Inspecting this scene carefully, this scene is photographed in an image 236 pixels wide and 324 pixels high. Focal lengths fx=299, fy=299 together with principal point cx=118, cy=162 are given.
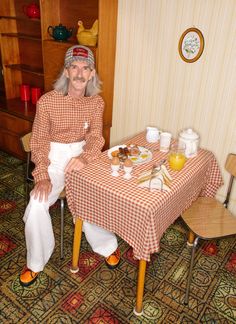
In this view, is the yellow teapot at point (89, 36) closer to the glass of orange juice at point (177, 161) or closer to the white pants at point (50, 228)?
the white pants at point (50, 228)

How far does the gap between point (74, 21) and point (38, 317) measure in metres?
2.67

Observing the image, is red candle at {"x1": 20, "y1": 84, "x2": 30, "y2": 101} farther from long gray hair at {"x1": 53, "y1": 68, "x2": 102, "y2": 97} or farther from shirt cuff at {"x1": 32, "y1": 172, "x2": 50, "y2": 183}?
shirt cuff at {"x1": 32, "y1": 172, "x2": 50, "y2": 183}

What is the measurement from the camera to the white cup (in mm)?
2145

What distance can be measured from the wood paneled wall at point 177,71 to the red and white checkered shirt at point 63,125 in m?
0.73

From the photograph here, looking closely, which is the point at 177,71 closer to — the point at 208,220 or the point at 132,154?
the point at 132,154

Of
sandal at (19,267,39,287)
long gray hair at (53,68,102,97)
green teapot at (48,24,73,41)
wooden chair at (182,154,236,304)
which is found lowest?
sandal at (19,267,39,287)

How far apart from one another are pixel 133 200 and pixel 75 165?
0.48m

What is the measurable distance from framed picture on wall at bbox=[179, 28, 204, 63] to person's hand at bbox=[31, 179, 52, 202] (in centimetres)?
153

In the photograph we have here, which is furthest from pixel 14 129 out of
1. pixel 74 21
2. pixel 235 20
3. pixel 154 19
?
pixel 235 20

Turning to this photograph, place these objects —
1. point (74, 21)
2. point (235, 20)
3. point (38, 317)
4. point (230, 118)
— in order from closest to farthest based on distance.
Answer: point (38, 317), point (235, 20), point (230, 118), point (74, 21)

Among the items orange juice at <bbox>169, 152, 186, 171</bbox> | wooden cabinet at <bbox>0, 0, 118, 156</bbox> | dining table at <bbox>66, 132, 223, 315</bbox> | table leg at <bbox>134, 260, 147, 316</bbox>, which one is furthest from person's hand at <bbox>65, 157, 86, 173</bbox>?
wooden cabinet at <bbox>0, 0, 118, 156</bbox>

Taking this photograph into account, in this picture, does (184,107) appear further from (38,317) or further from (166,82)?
(38,317)

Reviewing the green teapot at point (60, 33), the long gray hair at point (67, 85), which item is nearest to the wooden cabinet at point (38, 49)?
the green teapot at point (60, 33)

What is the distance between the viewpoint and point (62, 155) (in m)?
2.22
